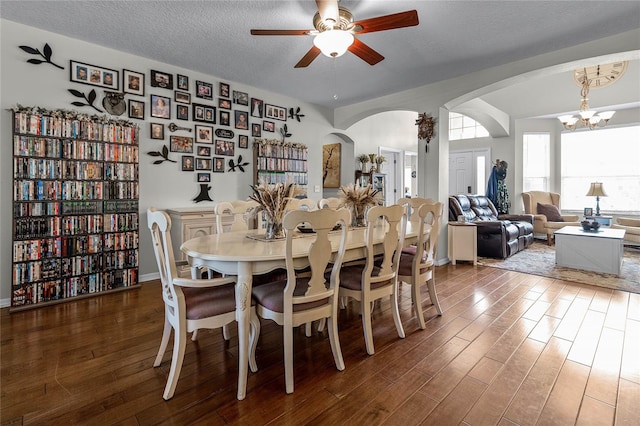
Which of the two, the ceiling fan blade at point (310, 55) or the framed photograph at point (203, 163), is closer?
the ceiling fan blade at point (310, 55)

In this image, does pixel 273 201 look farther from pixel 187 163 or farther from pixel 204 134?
pixel 204 134

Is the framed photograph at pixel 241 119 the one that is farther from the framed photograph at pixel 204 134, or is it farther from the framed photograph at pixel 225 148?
the framed photograph at pixel 204 134

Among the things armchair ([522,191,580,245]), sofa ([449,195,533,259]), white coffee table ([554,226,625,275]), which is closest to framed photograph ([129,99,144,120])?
sofa ([449,195,533,259])

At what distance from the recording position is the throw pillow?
6695 mm

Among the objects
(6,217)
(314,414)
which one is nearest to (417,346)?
(314,414)

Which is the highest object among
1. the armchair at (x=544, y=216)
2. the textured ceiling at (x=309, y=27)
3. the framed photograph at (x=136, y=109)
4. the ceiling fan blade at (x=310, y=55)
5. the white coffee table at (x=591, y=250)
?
the textured ceiling at (x=309, y=27)

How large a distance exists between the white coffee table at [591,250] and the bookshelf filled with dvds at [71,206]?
5.87 metres

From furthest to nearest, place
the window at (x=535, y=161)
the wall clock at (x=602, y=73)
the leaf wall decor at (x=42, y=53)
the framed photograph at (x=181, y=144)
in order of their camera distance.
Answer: the window at (x=535, y=161) < the wall clock at (x=602, y=73) < the framed photograph at (x=181, y=144) < the leaf wall decor at (x=42, y=53)

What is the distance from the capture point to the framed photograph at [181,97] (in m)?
4.13

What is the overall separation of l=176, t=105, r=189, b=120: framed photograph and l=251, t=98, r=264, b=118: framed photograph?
105 centimetres

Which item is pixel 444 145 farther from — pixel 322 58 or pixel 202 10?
pixel 202 10

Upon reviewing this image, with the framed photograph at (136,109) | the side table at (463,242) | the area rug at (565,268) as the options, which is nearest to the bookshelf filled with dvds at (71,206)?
the framed photograph at (136,109)

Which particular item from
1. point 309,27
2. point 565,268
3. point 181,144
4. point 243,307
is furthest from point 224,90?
point 565,268

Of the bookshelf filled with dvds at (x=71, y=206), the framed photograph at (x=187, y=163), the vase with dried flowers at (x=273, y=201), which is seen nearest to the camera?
the vase with dried flowers at (x=273, y=201)
